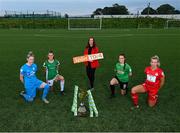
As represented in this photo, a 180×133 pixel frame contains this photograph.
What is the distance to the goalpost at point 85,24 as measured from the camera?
150 feet

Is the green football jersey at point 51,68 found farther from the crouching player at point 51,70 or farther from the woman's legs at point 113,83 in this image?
the woman's legs at point 113,83

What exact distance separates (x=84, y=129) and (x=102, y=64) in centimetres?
761

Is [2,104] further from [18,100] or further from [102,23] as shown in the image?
[102,23]

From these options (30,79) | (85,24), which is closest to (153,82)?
(30,79)

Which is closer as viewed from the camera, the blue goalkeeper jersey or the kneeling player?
the blue goalkeeper jersey

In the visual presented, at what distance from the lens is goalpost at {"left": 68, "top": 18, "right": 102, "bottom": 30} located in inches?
1801

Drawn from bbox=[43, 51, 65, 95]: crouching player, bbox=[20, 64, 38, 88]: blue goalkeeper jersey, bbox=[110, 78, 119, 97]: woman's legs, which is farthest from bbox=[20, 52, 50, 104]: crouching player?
bbox=[110, 78, 119, 97]: woman's legs

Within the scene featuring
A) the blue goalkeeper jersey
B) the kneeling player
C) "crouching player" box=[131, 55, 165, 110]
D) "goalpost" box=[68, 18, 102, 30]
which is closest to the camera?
"crouching player" box=[131, 55, 165, 110]

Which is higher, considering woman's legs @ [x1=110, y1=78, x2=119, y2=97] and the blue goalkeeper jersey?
the blue goalkeeper jersey

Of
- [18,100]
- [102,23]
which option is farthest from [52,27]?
[18,100]

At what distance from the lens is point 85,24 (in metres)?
45.9

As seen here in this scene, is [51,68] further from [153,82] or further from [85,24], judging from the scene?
[85,24]

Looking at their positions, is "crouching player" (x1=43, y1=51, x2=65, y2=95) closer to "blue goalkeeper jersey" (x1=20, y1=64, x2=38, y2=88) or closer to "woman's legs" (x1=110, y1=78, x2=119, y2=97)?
"blue goalkeeper jersey" (x1=20, y1=64, x2=38, y2=88)

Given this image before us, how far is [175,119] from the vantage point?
243 inches
